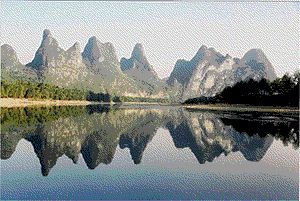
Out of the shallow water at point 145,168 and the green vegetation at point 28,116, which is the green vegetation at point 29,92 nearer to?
the green vegetation at point 28,116

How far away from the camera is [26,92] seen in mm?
132250

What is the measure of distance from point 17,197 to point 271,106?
109171mm

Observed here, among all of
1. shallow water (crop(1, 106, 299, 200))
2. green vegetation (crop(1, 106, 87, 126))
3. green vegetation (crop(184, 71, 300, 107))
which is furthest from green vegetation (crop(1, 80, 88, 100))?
green vegetation (crop(184, 71, 300, 107))

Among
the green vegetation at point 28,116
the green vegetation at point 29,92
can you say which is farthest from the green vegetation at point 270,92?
the green vegetation at point 29,92

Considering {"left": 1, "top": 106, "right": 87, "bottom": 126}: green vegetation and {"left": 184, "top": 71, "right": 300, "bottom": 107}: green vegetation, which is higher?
{"left": 184, "top": 71, "right": 300, "bottom": 107}: green vegetation

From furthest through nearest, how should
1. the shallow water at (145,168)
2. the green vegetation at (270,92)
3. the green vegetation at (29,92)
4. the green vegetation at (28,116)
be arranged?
1. the green vegetation at (29,92)
2. the green vegetation at (270,92)
3. the green vegetation at (28,116)
4. the shallow water at (145,168)

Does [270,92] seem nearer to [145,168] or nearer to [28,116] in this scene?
[28,116]

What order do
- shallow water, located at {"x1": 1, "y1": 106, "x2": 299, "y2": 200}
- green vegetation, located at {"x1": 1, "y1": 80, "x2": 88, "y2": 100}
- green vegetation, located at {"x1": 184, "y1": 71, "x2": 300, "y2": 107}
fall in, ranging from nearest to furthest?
shallow water, located at {"x1": 1, "y1": 106, "x2": 299, "y2": 200}, green vegetation, located at {"x1": 184, "y1": 71, "x2": 300, "y2": 107}, green vegetation, located at {"x1": 1, "y1": 80, "x2": 88, "y2": 100}

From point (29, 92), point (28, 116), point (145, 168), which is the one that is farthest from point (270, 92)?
point (29, 92)

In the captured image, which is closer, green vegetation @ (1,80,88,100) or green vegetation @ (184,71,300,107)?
green vegetation @ (184,71,300,107)

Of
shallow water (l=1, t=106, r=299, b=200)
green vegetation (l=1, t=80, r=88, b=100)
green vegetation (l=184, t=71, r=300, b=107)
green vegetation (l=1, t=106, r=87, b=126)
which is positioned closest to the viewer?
shallow water (l=1, t=106, r=299, b=200)

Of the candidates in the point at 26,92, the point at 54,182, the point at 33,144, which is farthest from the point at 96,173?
the point at 26,92

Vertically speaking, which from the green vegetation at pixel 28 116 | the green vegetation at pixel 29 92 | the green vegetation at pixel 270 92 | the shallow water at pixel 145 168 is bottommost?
A: the shallow water at pixel 145 168

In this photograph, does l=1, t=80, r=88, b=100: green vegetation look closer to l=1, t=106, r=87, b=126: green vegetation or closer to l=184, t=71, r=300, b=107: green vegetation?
l=1, t=106, r=87, b=126: green vegetation
